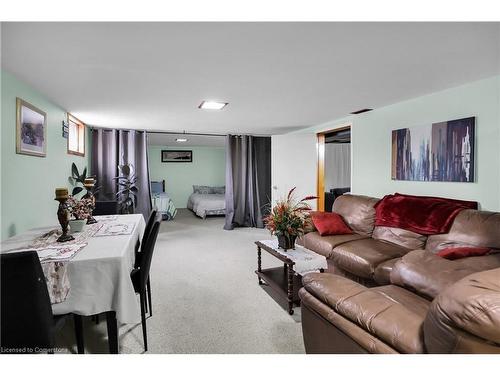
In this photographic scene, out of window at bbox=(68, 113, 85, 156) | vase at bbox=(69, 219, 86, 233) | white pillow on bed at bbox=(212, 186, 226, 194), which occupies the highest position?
window at bbox=(68, 113, 85, 156)

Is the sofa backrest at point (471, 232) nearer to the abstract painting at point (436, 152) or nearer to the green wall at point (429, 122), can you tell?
the green wall at point (429, 122)

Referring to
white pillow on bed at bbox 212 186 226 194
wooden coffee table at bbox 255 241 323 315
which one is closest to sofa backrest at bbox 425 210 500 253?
wooden coffee table at bbox 255 241 323 315

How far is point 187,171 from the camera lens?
9.07 m

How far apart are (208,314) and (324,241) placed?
151 cm

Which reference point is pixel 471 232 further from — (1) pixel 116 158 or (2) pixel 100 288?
(1) pixel 116 158

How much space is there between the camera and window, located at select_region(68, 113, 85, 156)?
3830 millimetres

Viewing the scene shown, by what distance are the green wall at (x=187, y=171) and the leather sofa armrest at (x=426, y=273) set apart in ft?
25.5

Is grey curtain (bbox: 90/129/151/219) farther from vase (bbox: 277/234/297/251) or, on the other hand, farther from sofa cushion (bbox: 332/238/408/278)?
sofa cushion (bbox: 332/238/408/278)

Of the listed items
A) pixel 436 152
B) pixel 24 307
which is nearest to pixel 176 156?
pixel 436 152

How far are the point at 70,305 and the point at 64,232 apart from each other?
66 cm

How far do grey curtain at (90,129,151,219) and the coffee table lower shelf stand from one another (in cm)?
339

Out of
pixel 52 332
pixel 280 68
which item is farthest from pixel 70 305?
pixel 280 68
